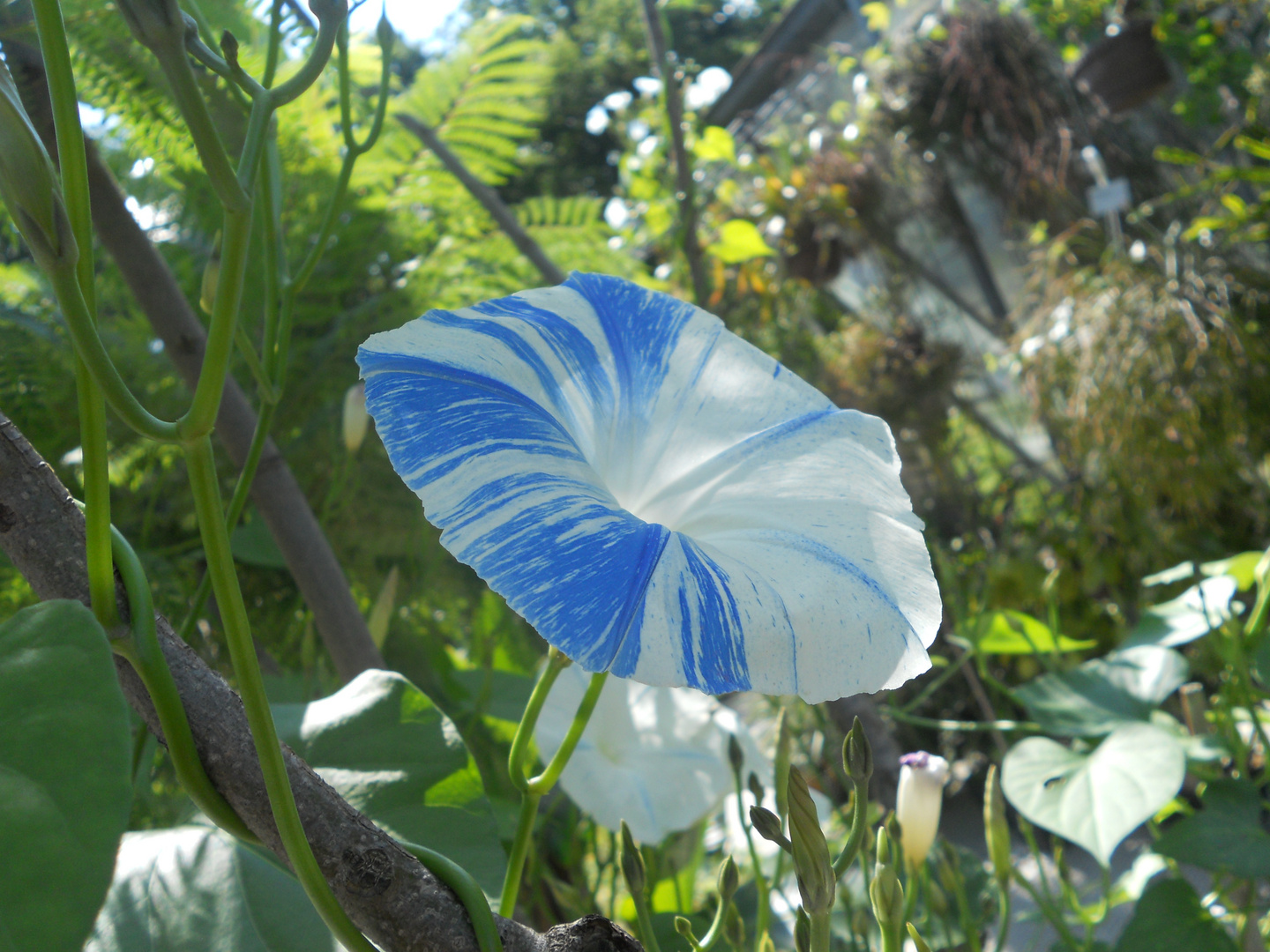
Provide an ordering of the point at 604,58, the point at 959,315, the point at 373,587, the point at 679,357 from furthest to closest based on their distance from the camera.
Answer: the point at 604,58 < the point at 959,315 < the point at 373,587 < the point at 679,357

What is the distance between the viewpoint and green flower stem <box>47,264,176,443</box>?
7.0 inches

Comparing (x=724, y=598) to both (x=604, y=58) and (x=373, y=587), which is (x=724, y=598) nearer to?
(x=373, y=587)

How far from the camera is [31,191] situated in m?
0.18

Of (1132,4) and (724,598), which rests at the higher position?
(1132,4)

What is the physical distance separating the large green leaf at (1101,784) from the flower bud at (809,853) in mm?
429

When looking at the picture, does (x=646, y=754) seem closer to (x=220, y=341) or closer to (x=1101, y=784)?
(x=1101, y=784)

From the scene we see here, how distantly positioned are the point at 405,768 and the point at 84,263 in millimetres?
206

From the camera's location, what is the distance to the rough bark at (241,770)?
0.22 m

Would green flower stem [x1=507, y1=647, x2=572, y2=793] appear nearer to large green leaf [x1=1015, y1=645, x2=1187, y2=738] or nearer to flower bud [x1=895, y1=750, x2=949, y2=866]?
flower bud [x1=895, y1=750, x2=949, y2=866]

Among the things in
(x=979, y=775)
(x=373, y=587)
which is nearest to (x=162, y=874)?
(x=373, y=587)

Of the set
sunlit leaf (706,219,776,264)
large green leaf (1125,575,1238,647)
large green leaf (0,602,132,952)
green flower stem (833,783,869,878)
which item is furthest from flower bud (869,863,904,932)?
sunlit leaf (706,219,776,264)

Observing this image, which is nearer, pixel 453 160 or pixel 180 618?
pixel 180 618

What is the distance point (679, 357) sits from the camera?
1.18 feet

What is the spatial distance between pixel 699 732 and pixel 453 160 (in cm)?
58
